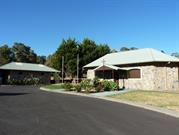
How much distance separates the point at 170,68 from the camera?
29641mm

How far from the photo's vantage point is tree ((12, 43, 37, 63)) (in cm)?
9012

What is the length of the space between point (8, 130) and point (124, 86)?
2525cm

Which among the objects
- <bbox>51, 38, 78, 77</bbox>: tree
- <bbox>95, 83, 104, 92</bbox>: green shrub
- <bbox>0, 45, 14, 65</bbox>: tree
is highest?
<bbox>0, 45, 14, 65</bbox>: tree

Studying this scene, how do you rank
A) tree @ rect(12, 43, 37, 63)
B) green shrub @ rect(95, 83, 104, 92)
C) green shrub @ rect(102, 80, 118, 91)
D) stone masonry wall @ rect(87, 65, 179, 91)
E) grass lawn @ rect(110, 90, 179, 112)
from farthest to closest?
tree @ rect(12, 43, 37, 63) < stone masonry wall @ rect(87, 65, 179, 91) < green shrub @ rect(102, 80, 118, 91) < green shrub @ rect(95, 83, 104, 92) < grass lawn @ rect(110, 90, 179, 112)

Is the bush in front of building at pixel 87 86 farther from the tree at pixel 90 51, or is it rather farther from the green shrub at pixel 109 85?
the tree at pixel 90 51

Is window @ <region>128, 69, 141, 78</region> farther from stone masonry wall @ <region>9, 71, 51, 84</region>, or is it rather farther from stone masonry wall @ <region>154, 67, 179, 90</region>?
stone masonry wall @ <region>9, 71, 51, 84</region>

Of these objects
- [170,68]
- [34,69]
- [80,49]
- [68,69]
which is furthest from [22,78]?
[170,68]

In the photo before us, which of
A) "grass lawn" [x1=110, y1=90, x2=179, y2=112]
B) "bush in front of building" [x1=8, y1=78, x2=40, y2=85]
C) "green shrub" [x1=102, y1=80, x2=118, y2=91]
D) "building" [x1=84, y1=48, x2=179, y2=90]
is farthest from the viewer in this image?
"bush in front of building" [x1=8, y1=78, x2=40, y2=85]

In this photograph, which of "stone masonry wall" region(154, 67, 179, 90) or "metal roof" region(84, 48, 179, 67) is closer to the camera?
"stone masonry wall" region(154, 67, 179, 90)

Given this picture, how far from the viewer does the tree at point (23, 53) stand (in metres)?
90.1

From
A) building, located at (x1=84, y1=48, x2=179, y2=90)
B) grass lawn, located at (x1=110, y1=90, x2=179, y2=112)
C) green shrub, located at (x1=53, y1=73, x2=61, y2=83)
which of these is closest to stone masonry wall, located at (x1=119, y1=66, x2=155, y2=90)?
building, located at (x1=84, y1=48, x2=179, y2=90)


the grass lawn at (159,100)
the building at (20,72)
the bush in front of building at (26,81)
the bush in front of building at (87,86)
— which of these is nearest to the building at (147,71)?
the bush in front of building at (87,86)

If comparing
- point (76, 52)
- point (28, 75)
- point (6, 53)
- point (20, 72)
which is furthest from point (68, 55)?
point (6, 53)

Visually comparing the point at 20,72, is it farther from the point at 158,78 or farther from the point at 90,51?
the point at 158,78
